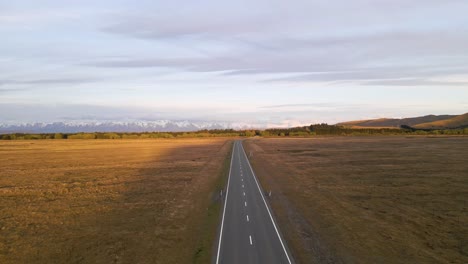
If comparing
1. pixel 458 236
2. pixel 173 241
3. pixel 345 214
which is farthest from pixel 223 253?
pixel 458 236

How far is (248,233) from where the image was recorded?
26641 millimetres

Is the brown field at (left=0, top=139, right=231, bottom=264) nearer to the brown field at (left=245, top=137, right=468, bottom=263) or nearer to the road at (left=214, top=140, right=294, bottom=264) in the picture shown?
the road at (left=214, top=140, right=294, bottom=264)

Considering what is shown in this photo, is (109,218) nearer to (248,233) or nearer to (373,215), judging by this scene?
(248,233)

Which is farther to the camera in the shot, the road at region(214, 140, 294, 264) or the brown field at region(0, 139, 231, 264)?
the brown field at region(0, 139, 231, 264)

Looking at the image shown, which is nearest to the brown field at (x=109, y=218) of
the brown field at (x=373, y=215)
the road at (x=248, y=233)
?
the road at (x=248, y=233)

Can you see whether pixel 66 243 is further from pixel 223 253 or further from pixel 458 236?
pixel 458 236

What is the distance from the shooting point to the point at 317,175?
199 ft

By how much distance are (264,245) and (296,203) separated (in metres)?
15.2

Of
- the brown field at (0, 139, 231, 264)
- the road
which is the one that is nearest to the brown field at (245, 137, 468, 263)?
the road

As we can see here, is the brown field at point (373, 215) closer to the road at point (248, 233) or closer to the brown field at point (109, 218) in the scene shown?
the road at point (248, 233)

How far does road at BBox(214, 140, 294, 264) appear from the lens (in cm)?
2231

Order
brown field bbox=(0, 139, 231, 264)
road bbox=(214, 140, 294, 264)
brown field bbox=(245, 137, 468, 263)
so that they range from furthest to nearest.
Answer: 1. brown field bbox=(0, 139, 231, 264)
2. brown field bbox=(245, 137, 468, 263)
3. road bbox=(214, 140, 294, 264)

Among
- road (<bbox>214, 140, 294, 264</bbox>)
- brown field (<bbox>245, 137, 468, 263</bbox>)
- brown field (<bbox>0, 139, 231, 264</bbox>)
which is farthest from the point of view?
brown field (<bbox>0, 139, 231, 264</bbox>)

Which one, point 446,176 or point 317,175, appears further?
point 317,175
